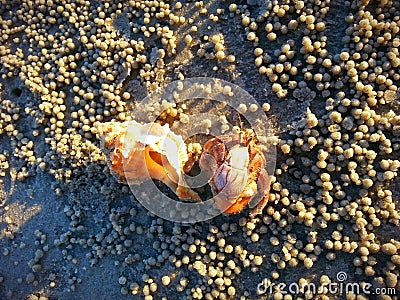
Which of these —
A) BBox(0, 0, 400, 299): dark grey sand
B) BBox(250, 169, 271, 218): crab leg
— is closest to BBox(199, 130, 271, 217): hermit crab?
BBox(250, 169, 271, 218): crab leg

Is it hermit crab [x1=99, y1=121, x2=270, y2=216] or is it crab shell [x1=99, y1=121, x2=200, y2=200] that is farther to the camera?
crab shell [x1=99, y1=121, x2=200, y2=200]

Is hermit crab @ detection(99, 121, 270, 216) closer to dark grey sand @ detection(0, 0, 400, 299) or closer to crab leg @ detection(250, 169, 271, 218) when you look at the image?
crab leg @ detection(250, 169, 271, 218)

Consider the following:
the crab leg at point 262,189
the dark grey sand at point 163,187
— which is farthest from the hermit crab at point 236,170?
the dark grey sand at point 163,187

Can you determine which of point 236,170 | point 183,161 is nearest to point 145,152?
point 183,161

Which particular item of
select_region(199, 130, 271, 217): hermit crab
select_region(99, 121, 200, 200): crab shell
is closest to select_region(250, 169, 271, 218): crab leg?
select_region(199, 130, 271, 217): hermit crab

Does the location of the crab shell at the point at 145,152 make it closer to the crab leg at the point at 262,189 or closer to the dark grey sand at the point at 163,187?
the dark grey sand at the point at 163,187

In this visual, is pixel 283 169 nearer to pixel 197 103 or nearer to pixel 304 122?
pixel 304 122

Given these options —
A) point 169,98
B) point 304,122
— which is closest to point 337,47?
point 304,122
